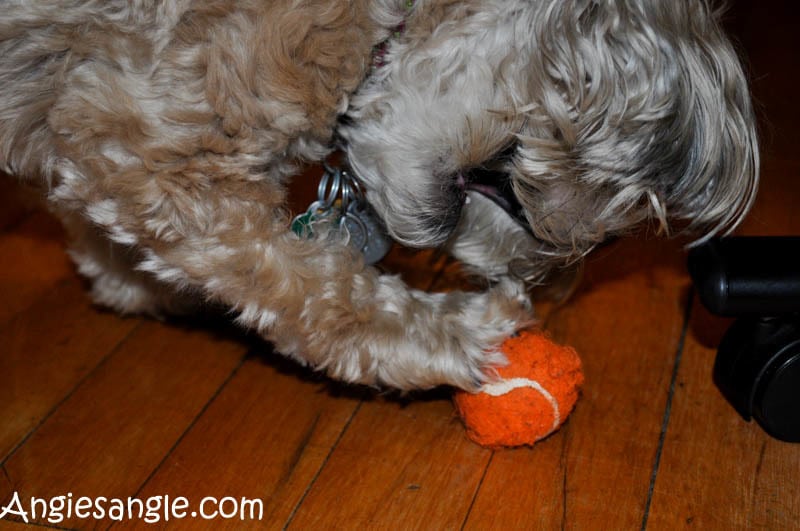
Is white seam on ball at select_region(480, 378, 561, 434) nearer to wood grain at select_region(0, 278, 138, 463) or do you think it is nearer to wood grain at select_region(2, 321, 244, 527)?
wood grain at select_region(2, 321, 244, 527)

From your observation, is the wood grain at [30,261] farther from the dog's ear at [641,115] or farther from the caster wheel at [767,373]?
the caster wheel at [767,373]

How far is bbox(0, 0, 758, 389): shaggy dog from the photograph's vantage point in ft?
4.64

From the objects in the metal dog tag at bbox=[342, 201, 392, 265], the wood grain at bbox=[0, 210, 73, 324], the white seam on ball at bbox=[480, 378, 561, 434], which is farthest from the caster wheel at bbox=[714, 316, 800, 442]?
the wood grain at bbox=[0, 210, 73, 324]

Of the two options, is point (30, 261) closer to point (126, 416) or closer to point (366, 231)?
point (126, 416)

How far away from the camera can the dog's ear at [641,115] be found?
1387 millimetres

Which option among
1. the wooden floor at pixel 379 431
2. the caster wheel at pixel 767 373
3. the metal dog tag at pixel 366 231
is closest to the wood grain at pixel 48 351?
the wooden floor at pixel 379 431

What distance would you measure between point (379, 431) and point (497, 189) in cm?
51

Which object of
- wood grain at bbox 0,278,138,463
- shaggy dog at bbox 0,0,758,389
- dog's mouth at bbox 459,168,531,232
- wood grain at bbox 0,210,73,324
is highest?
shaggy dog at bbox 0,0,758,389

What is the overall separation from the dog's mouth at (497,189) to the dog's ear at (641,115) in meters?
0.14

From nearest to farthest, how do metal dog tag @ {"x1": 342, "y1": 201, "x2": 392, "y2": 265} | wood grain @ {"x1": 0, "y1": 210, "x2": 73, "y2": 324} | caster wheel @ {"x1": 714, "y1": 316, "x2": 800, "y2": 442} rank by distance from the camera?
caster wheel @ {"x1": 714, "y1": 316, "x2": 800, "y2": 442} → metal dog tag @ {"x1": 342, "y1": 201, "x2": 392, "y2": 265} → wood grain @ {"x1": 0, "y1": 210, "x2": 73, "y2": 324}

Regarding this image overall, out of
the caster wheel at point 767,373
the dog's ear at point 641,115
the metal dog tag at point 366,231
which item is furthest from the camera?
the metal dog tag at point 366,231

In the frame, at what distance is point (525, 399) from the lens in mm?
1547

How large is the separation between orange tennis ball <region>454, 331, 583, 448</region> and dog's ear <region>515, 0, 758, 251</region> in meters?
0.27

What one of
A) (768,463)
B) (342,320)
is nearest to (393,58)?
(342,320)
